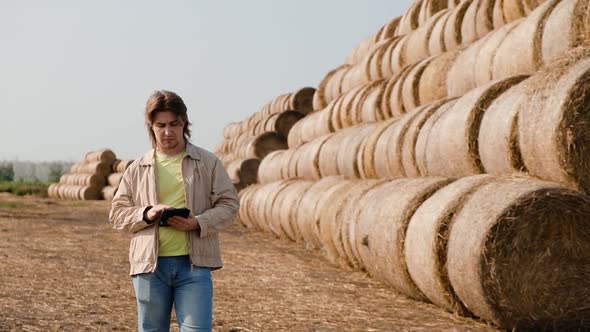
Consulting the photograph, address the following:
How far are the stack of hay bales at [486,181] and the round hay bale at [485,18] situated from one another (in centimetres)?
2

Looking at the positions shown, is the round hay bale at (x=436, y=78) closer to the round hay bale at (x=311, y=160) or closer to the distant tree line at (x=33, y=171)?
the round hay bale at (x=311, y=160)

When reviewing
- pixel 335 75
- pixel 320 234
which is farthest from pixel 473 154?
pixel 335 75

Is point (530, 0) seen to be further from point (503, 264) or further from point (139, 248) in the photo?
point (139, 248)

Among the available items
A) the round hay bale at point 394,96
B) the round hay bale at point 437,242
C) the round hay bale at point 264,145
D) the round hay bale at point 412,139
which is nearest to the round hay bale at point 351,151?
the round hay bale at point 394,96

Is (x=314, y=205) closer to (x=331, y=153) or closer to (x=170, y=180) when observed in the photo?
(x=331, y=153)

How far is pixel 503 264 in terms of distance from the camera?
5.04 m

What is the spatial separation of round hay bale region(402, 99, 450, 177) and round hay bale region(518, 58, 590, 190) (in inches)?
93.8

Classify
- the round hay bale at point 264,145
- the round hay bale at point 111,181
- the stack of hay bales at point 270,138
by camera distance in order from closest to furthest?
the stack of hay bales at point 270,138 < the round hay bale at point 264,145 < the round hay bale at point 111,181

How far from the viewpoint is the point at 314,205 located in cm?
1031

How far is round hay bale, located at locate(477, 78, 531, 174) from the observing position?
5.69 m

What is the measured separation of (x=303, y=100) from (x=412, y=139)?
35.0ft

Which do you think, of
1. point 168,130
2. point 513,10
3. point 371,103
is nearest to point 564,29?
point 513,10

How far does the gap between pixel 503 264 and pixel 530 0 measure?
4.18 metres

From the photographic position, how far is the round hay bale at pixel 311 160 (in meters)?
12.1
